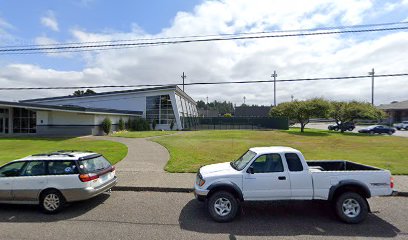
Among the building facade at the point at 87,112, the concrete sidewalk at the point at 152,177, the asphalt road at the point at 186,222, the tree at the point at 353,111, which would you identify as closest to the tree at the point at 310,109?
the tree at the point at 353,111

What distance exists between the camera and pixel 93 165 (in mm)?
6836

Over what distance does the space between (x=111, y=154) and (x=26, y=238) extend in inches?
403

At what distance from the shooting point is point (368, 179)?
5637mm

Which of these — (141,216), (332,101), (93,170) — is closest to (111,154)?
(93,170)

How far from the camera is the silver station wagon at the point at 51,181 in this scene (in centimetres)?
621

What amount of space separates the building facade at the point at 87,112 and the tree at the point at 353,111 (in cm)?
2308

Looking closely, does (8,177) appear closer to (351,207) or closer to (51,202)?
(51,202)

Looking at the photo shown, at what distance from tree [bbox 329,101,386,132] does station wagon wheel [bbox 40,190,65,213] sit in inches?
1402

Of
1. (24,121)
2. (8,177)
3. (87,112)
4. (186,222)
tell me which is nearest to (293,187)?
(186,222)

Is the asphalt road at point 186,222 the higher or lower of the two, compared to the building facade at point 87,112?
lower

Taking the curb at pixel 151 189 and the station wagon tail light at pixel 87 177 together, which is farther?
the curb at pixel 151 189

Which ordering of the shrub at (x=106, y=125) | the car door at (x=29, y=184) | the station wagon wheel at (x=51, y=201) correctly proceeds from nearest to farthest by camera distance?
the station wagon wheel at (x=51, y=201) → the car door at (x=29, y=184) → the shrub at (x=106, y=125)

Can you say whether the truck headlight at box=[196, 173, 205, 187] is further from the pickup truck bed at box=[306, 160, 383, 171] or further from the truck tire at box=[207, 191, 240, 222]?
the pickup truck bed at box=[306, 160, 383, 171]

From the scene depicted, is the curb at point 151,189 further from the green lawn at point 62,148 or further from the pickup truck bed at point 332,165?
the green lawn at point 62,148
